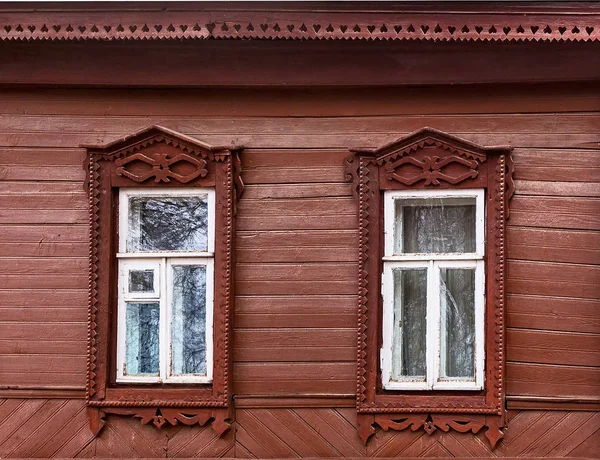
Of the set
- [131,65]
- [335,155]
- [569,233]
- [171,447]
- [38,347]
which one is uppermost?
[131,65]

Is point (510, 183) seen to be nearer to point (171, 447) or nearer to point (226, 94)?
point (226, 94)

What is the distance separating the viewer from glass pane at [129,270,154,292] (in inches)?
238

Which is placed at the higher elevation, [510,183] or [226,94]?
[226,94]

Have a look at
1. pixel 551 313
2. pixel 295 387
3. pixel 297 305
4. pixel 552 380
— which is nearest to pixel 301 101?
pixel 297 305

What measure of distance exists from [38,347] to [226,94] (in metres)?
1.82

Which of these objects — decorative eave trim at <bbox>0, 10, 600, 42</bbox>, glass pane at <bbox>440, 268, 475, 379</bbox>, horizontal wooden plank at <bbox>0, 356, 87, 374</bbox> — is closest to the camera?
decorative eave trim at <bbox>0, 10, 600, 42</bbox>

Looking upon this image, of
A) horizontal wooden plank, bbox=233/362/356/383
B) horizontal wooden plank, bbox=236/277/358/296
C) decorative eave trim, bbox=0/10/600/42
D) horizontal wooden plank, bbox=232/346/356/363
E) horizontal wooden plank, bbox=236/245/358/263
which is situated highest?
decorative eave trim, bbox=0/10/600/42

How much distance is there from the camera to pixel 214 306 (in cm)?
594

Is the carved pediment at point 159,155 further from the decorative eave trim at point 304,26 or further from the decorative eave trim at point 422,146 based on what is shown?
the decorative eave trim at point 422,146

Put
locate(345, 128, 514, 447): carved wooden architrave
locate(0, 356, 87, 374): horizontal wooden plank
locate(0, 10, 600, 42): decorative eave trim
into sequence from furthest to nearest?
locate(0, 356, 87, 374): horizontal wooden plank
locate(345, 128, 514, 447): carved wooden architrave
locate(0, 10, 600, 42): decorative eave trim

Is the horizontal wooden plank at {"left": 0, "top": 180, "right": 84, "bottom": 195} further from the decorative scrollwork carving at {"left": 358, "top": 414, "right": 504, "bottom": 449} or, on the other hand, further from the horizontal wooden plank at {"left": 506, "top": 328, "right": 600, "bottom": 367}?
the horizontal wooden plank at {"left": 506, "top": 328, "right": 600, "bottom": 367}

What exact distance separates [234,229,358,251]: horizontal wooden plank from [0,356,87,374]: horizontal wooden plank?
1.15 meters

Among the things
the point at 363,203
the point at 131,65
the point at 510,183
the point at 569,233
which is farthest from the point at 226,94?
the point at 569,233

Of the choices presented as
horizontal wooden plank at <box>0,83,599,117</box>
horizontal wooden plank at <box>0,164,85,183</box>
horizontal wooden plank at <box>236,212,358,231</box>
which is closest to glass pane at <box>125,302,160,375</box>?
horizontal wooden plank at <box>236,212,358,231</box>
